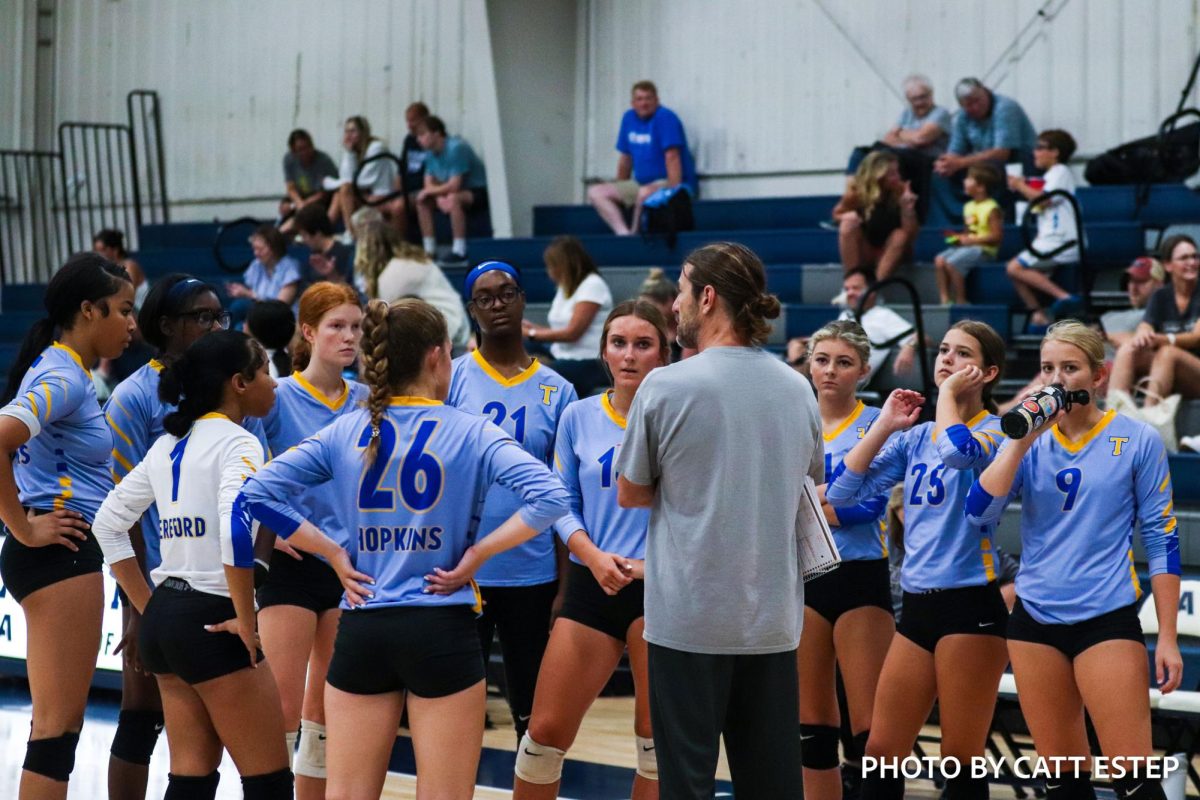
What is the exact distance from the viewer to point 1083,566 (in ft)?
13.8

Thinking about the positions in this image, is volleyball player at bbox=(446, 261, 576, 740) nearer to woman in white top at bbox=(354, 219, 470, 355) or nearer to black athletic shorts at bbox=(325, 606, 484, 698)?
black athletic shorts at bbox=(325, 606, 484, 698)

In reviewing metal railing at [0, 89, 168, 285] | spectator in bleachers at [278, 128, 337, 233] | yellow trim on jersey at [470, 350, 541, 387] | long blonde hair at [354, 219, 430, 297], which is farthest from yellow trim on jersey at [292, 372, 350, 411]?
metal railing at [0, 89, 168, 285]

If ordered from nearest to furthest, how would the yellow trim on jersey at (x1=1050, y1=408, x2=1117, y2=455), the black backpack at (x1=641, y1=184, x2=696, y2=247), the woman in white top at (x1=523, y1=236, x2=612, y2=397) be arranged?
the yellow trim on jersey at (x1=1050, y1=408, x2=1117, y2=455), the woman in white top at (x1=523, y1=236, x2=612, y2=397), the black backpack at (x1=641, y1=184, x2=696, y2=247)

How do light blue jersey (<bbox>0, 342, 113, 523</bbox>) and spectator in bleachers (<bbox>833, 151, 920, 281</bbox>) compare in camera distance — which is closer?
light blue jersey (<bbox>0, 342, 113, 523</bbox>)

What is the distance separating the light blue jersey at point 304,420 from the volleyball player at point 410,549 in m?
1.16

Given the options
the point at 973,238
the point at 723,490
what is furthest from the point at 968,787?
the point at 973,238

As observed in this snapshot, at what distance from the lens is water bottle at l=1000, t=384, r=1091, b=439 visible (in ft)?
12.8

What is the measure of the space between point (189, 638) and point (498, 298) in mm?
1476

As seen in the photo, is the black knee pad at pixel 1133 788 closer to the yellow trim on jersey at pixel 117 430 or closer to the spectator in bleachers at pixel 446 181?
the yellow trim on jersey at pixel 117 430

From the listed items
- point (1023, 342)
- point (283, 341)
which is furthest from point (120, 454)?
point (1023, 342)

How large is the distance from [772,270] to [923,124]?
4.96 feet

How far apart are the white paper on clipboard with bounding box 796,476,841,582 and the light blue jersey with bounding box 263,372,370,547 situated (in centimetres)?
166

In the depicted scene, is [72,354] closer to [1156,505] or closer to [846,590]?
[846,590]

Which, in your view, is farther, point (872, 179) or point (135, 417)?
point (872, 179)
